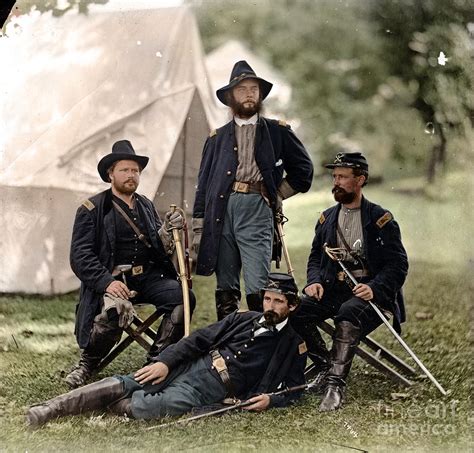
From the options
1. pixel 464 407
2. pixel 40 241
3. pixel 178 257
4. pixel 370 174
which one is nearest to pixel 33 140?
pixel 40 241

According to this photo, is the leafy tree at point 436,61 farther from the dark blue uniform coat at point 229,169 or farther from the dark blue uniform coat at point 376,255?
the dark blue uniform coat at point 229,169

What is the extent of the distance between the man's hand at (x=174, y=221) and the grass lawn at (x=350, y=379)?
380 mm

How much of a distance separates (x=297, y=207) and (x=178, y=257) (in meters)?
0.78

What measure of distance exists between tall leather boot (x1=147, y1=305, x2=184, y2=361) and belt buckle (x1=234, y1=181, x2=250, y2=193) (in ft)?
2.61

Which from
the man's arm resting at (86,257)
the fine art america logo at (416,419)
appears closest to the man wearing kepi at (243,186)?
the man's arm resting at (86,257)

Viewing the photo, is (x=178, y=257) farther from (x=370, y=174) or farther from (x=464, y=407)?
(x=464, y=407)

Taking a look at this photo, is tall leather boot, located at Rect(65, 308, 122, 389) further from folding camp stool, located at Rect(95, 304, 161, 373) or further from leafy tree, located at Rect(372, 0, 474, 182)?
leafy tree, located at Rect(372, 0, 474, 182)

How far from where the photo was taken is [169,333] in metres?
5.77

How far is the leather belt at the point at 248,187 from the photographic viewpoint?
5.76 metres

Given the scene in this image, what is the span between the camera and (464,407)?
579 cm

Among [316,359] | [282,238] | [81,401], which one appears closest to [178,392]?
[81,401]

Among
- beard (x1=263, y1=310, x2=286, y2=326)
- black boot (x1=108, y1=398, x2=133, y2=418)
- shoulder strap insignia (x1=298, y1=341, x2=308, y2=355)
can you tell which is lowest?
black boot (x1=108, y1=398, x2=133, y2=418)

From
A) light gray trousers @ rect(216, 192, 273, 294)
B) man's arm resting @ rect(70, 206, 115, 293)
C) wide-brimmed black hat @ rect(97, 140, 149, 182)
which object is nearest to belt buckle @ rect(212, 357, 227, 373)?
light gray trousers @ rect(216, 192, 273, 294)

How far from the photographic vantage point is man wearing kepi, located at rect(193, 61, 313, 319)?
18.9 ft
